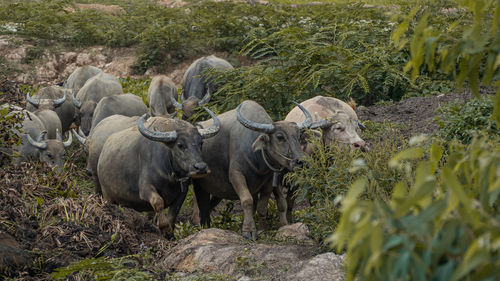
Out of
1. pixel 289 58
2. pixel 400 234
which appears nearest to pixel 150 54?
pixel 289 58

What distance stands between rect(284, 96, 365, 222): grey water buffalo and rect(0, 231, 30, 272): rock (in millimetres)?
3537

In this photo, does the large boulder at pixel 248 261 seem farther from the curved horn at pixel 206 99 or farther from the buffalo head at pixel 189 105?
the curved horn at pixel 206 99

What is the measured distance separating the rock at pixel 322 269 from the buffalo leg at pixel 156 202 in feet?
9.83

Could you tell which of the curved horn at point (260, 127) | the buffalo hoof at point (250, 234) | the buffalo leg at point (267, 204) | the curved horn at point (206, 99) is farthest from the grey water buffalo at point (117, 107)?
the buffalo hoof at point (250, 234)

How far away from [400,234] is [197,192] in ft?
23.4

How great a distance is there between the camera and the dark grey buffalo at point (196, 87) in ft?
42.2

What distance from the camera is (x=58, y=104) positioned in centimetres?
1441

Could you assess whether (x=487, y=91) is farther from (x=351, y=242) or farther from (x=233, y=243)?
(x=351, y=242)

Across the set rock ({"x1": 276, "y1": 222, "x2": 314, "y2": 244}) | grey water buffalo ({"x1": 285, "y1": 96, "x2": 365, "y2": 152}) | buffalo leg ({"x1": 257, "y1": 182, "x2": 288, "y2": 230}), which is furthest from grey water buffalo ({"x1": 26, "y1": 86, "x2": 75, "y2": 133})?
rock ({"x1": 276, "y1": 222, "x2": 314, "y2": 244})

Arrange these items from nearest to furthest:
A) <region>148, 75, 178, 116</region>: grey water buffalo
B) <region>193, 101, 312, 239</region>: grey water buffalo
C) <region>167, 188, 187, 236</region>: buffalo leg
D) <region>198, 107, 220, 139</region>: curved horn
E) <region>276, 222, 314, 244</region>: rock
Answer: <region>276, 222, 314, 244</region>: rock < <region>193, 101, 312, 239</region>: grey water buffalo < <region>198, 107, 220, 139</region>: curved horn < <region>167, 188, 187, 236</region>: buffalo leg < <region>148, 75, 178, 116</region>: grey water buffalo

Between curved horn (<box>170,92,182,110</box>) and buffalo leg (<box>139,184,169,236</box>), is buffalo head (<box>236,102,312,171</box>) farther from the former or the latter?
curved horn (<box>170,92,182,110</box>)

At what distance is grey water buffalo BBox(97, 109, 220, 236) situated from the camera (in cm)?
809

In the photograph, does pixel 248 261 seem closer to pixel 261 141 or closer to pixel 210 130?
pixel 261 141

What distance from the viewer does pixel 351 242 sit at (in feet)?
6.66
